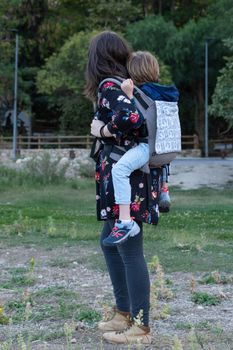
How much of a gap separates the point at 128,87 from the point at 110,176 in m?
0.56

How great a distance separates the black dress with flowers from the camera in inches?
177

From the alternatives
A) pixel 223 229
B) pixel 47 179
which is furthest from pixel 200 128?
pixel 223 229

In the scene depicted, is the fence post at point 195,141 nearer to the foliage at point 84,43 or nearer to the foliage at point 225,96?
the foliage at point 84,43

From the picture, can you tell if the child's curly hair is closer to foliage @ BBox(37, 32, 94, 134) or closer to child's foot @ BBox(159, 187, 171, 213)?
child's foot @ BBox(159, 187, 171, 213)

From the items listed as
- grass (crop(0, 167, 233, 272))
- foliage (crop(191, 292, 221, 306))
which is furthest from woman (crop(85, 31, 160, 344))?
grass (crop(0, 167, 233, 272))

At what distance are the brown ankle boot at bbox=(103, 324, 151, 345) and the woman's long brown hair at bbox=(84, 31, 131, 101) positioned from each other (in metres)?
1.52

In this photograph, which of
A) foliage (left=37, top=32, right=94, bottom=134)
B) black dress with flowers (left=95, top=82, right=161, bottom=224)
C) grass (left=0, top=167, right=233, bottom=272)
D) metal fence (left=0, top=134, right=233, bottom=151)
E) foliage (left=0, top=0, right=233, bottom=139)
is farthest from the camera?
metal fence (left=0, top=134, right=233, bottom=151)

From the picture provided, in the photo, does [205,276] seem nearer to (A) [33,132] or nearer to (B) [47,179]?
(B) [47,179]

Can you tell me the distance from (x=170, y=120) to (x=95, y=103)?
518mm

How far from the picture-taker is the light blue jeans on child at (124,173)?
4426 millimetres

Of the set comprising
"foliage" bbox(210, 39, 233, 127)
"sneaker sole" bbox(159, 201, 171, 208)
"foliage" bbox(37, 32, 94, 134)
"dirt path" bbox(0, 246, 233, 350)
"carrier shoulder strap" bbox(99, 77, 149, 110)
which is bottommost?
"dirt path" bbox(0, 246, 233, 350)

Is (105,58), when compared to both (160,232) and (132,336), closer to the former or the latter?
(132,336)

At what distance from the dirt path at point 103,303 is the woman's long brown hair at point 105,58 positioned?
1.63 meters

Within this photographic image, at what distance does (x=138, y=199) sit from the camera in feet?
14.9
